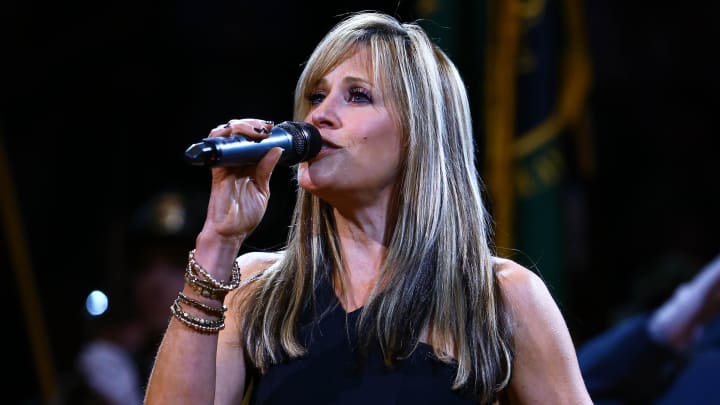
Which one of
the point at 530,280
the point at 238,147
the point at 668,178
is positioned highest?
the point at 238,147

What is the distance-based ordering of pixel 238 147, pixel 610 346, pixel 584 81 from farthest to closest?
pixel 584 81, pixel 610 346, pixel 238 147

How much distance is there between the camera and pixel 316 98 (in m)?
1.92

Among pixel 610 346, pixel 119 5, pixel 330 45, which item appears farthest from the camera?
pixel 119 5

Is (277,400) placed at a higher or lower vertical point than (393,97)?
lower

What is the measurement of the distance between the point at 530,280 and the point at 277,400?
0.49 meters

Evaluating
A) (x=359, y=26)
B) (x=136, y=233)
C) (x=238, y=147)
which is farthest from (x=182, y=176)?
(x=238, y=147)

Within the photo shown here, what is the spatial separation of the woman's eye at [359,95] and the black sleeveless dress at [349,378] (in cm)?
38

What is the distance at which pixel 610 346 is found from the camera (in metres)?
3.05

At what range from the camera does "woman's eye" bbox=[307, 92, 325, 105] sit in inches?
74.9

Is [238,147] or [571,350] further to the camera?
[571,350]

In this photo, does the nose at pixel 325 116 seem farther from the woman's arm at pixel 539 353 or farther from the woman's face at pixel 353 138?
the woman's arm at pixel 539 353

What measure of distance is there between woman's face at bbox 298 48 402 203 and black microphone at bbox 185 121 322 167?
0.13ft

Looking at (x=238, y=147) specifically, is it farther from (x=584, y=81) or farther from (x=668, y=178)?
(x=668, y=178)

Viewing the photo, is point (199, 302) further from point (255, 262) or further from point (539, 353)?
point (539, 353)
